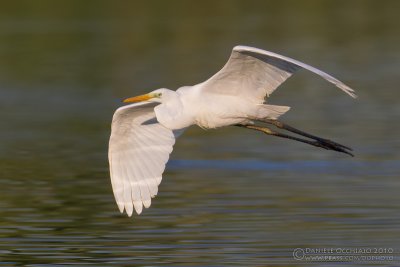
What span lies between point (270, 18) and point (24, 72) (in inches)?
449

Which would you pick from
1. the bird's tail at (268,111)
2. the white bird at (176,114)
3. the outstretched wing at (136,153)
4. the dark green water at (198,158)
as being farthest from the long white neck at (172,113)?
the dark green water at (198,158)

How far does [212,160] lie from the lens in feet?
57.9

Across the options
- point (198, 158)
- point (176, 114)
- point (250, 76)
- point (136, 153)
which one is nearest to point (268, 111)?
point (250, 76)

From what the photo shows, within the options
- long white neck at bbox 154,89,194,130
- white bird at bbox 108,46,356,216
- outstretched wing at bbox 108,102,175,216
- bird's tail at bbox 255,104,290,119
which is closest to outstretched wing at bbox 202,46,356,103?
white bird at bbox 108,46,356,216

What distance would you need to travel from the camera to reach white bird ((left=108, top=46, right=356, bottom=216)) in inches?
478

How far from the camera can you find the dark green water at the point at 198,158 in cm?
1258

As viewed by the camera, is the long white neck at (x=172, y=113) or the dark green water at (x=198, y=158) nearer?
the long white neck at (x=172, y=113)

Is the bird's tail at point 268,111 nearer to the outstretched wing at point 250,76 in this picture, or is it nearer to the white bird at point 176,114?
the white bird at point 176,114

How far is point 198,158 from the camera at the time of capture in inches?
703

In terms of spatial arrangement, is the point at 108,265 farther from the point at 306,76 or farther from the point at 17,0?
the point at 17,0

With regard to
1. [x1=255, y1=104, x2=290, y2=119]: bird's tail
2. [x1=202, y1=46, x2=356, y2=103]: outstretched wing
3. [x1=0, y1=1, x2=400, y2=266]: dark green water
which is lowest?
[x1=0, y1=1, x2=400, y2=266]: dark green water

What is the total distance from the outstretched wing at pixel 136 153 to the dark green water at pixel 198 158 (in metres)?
0.57

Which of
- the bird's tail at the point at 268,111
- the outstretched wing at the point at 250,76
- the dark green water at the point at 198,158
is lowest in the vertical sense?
the dark green water at the point at 198,158

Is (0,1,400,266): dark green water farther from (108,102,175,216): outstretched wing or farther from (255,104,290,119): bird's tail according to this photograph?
(255,104,290,119): bird's tail
